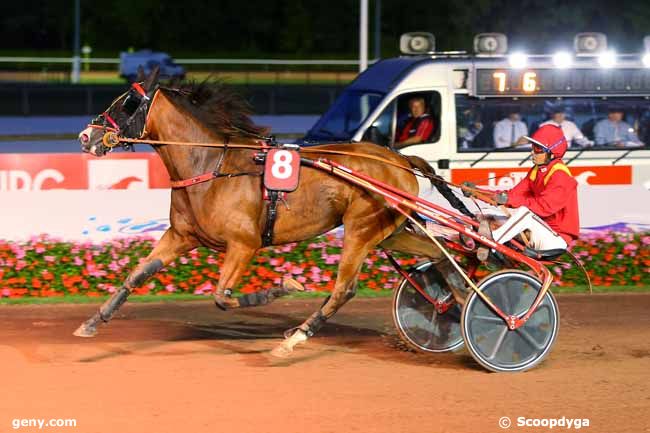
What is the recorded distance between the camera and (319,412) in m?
6.18

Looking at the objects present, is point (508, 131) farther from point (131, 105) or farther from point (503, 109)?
point (131, 105)

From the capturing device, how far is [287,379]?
22.5 feet

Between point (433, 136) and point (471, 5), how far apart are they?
3247 centimetres

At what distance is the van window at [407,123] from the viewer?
12.2 meters

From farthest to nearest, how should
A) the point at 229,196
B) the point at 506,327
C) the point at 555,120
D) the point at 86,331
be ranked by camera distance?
the point at 555,120
the point at 86,331
the point at 229,196
the point at 506,327

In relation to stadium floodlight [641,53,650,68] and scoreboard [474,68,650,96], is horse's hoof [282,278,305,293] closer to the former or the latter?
scoreboard [474,68,650,96]

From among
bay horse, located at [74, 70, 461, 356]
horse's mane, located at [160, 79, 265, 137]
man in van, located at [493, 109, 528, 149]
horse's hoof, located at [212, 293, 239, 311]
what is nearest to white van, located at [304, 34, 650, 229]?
man in van, located at [493, 109, 528, 149]

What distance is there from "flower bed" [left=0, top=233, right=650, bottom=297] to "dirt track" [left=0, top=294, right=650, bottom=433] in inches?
28.1

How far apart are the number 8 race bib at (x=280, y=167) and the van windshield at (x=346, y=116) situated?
4.95 meters

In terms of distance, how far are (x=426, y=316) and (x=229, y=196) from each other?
151 centimetres

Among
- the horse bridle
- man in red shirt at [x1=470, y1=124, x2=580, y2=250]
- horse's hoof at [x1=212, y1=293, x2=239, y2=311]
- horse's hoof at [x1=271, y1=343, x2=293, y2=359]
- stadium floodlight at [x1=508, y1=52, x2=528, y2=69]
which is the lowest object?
horse's hoof at [x1=271, y1=343, x2=293, y2=359]

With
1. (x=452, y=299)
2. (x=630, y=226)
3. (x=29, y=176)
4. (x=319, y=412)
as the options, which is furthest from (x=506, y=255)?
(x=29, y=176)

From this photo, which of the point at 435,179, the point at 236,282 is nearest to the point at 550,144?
the point at 435,179

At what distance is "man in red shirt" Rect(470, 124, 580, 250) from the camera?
23.5 feet
